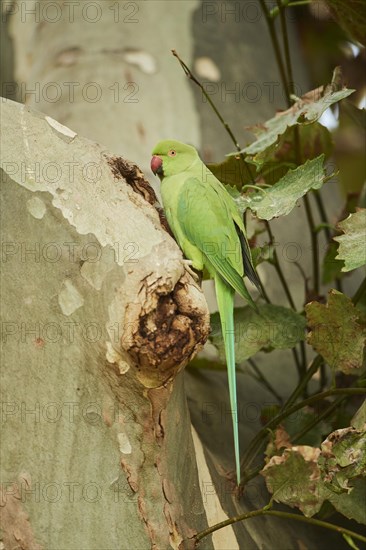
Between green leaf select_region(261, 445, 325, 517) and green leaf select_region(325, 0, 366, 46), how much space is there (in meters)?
0.90

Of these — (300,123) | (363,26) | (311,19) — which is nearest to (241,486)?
(300,123)

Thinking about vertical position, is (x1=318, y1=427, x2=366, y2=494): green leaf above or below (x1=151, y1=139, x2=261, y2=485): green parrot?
below

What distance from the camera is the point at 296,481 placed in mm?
1163

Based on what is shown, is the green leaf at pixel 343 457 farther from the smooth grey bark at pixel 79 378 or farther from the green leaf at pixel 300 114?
the green leaf at pixel 300 114

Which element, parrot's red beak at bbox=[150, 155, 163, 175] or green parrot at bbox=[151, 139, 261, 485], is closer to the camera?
green parrot at bbox=[151, 139, 261, 485]

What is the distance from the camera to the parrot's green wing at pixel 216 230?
1.33 metres

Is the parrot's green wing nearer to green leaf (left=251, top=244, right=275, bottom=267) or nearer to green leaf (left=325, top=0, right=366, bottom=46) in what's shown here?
green leaf (left=251, top=244, right=275, bottom=267)

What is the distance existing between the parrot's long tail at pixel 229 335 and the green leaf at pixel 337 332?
5.3 inches

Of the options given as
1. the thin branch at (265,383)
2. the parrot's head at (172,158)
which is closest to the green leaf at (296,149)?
the parrot's head at (172,158)

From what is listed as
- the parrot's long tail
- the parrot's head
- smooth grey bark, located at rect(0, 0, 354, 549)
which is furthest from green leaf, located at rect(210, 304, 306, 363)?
the parrot's head

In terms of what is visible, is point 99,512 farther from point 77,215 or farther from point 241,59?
point 241,59

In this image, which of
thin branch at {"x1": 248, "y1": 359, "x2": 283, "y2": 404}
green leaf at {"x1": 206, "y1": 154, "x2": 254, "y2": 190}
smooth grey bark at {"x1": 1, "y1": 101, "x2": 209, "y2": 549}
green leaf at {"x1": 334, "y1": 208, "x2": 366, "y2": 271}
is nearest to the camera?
smooth grey bark at {"x1": 1, "y1": 101, "x2": 209, "y2": 549}

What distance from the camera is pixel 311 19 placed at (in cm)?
257

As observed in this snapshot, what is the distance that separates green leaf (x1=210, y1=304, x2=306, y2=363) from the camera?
1344 millimetres
